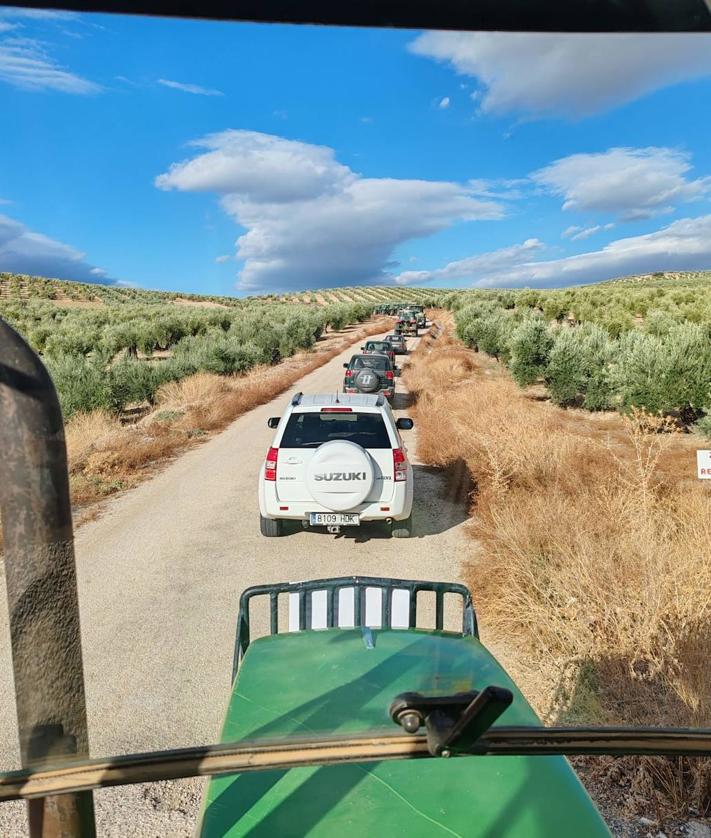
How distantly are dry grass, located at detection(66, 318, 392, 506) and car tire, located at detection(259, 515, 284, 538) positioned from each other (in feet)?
11.5

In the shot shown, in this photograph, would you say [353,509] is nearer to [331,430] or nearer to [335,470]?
[335,470]

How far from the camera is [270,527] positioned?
803 cm

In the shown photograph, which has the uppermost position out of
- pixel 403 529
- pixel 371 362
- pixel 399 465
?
pixel 371 362

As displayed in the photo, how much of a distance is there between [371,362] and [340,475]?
13.4m

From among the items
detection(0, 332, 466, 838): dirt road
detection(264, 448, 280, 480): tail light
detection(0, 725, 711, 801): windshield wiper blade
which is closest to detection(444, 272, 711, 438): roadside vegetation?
detection(0, 332, 466, 838): dirt road

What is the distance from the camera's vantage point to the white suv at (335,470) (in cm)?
732

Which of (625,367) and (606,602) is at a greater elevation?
(625,367)

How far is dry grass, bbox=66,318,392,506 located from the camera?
36.1 feet

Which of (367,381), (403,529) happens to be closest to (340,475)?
(403,529)

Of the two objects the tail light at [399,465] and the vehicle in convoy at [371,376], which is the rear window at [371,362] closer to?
the vehicle in convoy at [371,376]

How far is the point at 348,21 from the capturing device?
93 centimetres

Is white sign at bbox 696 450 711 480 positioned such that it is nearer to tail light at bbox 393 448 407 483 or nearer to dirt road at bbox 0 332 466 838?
dirt road at bbox 0 332 466 838

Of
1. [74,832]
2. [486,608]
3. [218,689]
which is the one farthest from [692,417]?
[74,832]

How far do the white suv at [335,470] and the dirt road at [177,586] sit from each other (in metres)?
0.49
